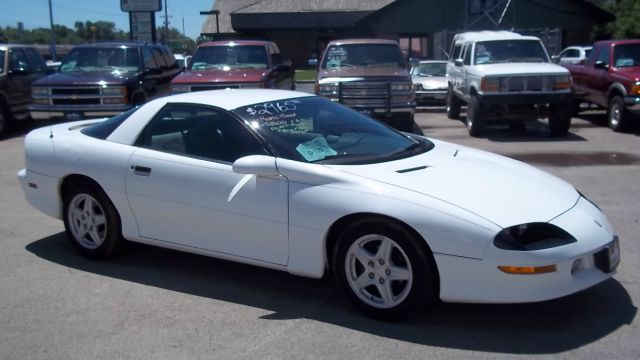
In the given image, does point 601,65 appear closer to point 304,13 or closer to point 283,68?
point 283,68

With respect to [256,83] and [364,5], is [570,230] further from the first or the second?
[364,5]

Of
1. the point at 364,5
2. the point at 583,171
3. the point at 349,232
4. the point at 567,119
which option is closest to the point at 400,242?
the point at 349,232

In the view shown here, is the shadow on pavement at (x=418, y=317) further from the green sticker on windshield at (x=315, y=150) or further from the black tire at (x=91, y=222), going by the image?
the green sticker on windshield at (x=315, y=150)

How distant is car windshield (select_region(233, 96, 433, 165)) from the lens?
484 cm

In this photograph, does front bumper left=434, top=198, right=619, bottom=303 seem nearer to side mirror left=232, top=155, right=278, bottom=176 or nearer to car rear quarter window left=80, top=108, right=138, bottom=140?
side mirror left=232, top=155, right=278, bottom=176

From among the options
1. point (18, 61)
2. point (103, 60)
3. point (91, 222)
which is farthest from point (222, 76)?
point (91, 222)

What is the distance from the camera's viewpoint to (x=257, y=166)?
4.56 m

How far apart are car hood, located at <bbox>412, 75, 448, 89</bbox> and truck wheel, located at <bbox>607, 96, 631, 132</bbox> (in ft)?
18.7

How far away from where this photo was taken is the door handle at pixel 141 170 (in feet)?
17.1

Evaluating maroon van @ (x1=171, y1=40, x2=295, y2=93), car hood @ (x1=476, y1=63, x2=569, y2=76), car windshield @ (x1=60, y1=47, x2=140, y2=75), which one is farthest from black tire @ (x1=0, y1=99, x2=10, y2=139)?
car hood @ (x1=476, y1=63, x2=569, y2=76)

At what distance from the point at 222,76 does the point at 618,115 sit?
25.6 feet

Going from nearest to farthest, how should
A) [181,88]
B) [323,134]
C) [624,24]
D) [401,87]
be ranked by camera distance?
1. [323,134]
2. [181,88]
3. [401,87]
4. [624,24]

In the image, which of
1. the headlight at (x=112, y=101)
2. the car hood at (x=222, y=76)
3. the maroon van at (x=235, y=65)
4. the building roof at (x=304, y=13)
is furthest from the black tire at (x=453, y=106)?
the building roof at (x=304, y=13)

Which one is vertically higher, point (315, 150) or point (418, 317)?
point (315, 150)
